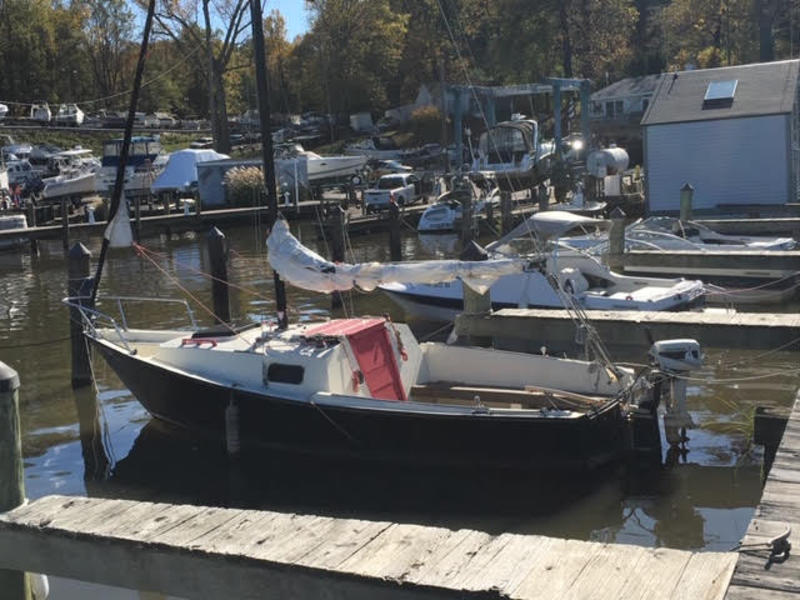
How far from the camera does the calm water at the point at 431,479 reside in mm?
10062

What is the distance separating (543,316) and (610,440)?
278cm

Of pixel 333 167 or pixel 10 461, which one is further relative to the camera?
pixel 333 167

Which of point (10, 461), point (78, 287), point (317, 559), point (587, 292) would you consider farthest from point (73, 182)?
point (317, 559)

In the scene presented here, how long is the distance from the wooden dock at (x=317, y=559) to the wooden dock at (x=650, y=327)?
277 inches

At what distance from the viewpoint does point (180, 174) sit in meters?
46.9

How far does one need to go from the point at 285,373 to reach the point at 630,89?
5585 centimetres

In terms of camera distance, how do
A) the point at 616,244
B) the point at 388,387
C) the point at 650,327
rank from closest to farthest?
the point at 388,387, the point at 650,327, the point at 616,244

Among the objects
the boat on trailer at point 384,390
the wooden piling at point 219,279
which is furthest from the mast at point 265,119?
the wooden piling at point 219,279

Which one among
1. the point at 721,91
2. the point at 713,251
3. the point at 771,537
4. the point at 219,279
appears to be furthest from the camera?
the point at 721,91

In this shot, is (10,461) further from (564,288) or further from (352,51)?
(352,51)

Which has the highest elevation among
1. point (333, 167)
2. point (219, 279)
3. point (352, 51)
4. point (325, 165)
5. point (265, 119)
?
point (352, 51)

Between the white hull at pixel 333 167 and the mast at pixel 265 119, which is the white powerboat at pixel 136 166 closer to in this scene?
the white hull at pixel 333 167

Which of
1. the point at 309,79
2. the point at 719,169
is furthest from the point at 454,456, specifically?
the point at 309,79

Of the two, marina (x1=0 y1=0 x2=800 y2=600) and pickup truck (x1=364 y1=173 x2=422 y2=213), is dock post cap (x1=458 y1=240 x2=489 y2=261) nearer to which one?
marina (x1=0 y1=0 x2=800 y2=600)
